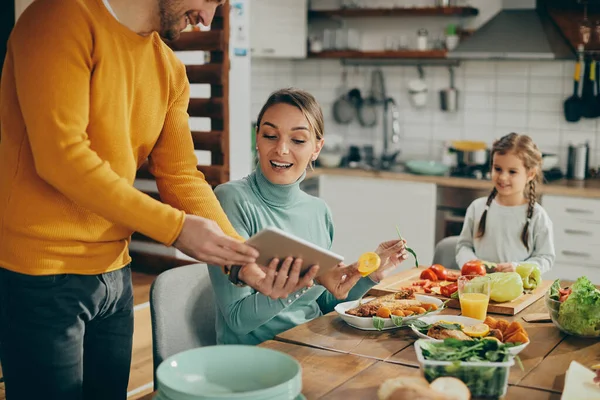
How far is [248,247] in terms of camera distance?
1548 mm

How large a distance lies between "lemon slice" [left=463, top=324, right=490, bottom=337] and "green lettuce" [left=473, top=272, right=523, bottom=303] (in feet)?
1.50

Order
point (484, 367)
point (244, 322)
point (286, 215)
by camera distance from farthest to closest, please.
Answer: point (286, 215), point (244, 322), point (484, 367)

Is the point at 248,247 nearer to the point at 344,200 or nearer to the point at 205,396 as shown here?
the point at 205,396

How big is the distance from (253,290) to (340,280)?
0.24 m

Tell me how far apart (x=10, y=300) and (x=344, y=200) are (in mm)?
3643

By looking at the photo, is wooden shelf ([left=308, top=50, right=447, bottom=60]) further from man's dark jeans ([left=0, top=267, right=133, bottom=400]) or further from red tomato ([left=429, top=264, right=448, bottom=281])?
man's dark jeans ([left=0, top=267, right=133, bottom=400])

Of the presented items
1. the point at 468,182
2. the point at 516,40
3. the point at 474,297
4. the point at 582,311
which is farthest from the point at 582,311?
the point at 516,40

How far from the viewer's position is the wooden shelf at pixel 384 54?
5.04 m

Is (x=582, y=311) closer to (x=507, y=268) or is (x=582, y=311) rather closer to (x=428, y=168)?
(x=507, y=268)

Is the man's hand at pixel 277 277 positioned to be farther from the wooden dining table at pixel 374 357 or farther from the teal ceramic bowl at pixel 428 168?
the teal ceramic bowl at pixel 428 168

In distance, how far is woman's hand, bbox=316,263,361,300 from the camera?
203cm

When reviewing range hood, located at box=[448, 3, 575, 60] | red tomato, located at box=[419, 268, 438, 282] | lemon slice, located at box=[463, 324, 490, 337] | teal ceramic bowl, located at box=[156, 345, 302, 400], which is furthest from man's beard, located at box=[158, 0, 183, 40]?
range hood, located at box=[448, 3, 575, 60]

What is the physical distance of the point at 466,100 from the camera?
5305 mm

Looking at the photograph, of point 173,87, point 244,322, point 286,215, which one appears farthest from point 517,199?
point 173,87
